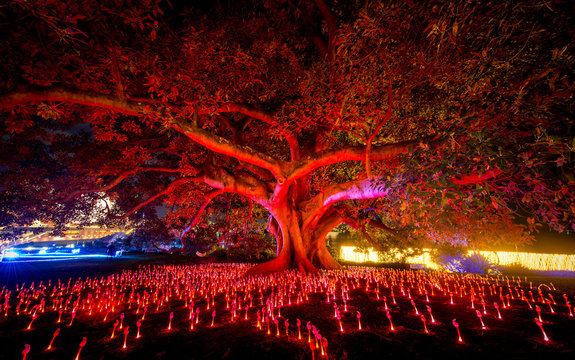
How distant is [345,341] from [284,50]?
7.36 meters

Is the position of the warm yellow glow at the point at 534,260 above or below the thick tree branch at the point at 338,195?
below

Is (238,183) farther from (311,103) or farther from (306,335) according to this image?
(306,335)

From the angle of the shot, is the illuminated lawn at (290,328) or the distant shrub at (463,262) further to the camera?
the distant shrub at (463,262)

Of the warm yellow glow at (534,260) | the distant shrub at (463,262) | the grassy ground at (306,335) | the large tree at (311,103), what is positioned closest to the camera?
the grassy ground at (306,335)

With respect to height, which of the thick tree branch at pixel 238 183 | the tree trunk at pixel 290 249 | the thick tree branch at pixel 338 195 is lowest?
the tree trunk at pixel 290 249

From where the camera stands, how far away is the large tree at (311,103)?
352 centimetres

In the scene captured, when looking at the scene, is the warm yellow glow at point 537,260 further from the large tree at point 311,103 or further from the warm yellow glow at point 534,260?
the large tree at point 311,103

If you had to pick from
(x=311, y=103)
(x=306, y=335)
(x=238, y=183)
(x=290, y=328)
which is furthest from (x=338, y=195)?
(x=306, y=335)

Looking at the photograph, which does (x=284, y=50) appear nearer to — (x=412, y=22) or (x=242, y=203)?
(x=412, y=22)

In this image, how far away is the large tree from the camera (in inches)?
139

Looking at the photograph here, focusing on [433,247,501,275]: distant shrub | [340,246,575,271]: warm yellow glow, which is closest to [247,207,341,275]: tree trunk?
[433,247,501,275]: distant shrub

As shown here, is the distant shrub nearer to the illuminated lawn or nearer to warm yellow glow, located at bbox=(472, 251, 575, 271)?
warm yellow glow, located at bbox=(472, 251, 575, 271)

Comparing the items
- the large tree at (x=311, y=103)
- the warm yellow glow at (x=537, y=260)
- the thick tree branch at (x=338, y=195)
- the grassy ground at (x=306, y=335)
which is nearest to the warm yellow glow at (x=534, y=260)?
the warm yellow glow at (x=537, y=260)

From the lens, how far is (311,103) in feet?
22.6
